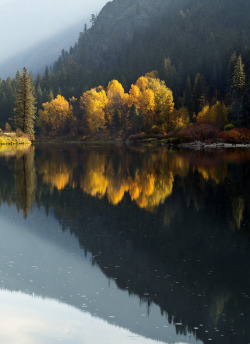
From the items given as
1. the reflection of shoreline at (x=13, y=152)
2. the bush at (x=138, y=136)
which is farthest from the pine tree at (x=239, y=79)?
the reflection of shoreline at (x=13, y=152)

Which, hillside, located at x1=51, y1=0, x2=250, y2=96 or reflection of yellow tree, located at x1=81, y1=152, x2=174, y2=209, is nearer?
reflection of yellow tree, located at x1=81, y1=152, x2=174, y2=209

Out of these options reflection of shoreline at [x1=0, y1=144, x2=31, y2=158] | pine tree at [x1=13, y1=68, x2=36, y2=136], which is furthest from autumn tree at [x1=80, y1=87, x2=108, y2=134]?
reflection of shoreline at [x1=0, y1=144, x2=31, y2=158]

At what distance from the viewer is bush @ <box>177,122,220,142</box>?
2960 inches

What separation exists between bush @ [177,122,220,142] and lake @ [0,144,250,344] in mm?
58275

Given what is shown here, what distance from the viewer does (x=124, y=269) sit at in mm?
9047

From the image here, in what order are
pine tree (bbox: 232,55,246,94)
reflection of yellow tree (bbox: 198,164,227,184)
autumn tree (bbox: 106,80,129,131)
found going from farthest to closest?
autumn tree (bbox: 106,80,129,131)
pine tree (bbox: 232,55,246,94)
reflection of yellow tree (bbox: 198,164,227,184)

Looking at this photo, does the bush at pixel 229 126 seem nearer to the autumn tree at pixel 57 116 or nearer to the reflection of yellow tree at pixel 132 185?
the reflection of yellow tree at pixel 132 185

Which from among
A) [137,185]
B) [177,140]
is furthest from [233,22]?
[137,185]

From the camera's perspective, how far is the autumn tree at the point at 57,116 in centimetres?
12200

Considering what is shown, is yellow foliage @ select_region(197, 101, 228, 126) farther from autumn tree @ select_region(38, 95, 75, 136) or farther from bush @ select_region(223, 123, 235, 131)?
autumn tree @ select_region(38, 95, 75, 136)

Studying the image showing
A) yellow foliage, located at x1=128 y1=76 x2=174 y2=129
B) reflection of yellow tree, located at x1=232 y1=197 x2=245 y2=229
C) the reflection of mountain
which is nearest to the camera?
the reflection of mountain

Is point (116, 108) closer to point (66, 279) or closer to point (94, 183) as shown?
point (94, 183)

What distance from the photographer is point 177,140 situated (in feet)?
252

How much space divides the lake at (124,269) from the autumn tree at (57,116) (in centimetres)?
10623
